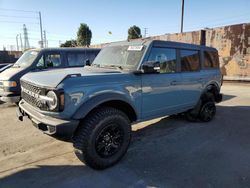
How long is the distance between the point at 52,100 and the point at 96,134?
790 mm

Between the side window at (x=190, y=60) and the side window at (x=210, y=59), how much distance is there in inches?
14.9

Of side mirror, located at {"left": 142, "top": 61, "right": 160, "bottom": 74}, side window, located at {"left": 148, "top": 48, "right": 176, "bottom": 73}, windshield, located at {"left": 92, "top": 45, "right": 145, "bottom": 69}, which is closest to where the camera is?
side mirror, located at {"left": 142, "top": 61, "right": 160, "bottom": 74}

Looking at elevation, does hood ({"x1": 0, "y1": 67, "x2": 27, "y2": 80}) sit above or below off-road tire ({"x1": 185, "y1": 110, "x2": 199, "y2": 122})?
above

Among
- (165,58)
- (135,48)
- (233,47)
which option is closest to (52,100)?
(135,48)

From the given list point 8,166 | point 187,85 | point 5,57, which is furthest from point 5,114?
point 5,57

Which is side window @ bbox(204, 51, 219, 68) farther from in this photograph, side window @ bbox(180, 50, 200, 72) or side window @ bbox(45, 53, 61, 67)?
side window @ bbox(45, 53, 61, 67)

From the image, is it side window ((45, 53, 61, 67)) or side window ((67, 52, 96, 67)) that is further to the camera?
side window ((67, 52, 96, 67))

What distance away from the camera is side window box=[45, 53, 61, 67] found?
7.49m

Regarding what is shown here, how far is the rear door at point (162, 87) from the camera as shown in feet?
13.5

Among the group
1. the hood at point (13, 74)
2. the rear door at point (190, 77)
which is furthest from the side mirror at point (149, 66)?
the hood at point (13, 74)

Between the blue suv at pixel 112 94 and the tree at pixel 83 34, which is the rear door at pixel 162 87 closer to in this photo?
the blue suv at pixel 112 94

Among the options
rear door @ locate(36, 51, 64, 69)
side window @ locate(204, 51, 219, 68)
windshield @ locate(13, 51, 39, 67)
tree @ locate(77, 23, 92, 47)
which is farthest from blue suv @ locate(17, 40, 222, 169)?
tree @ locate(77, 23, 92, 47)

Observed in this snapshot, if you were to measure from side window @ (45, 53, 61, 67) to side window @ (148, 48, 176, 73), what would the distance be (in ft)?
14.3

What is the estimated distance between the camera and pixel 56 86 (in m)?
3.06
